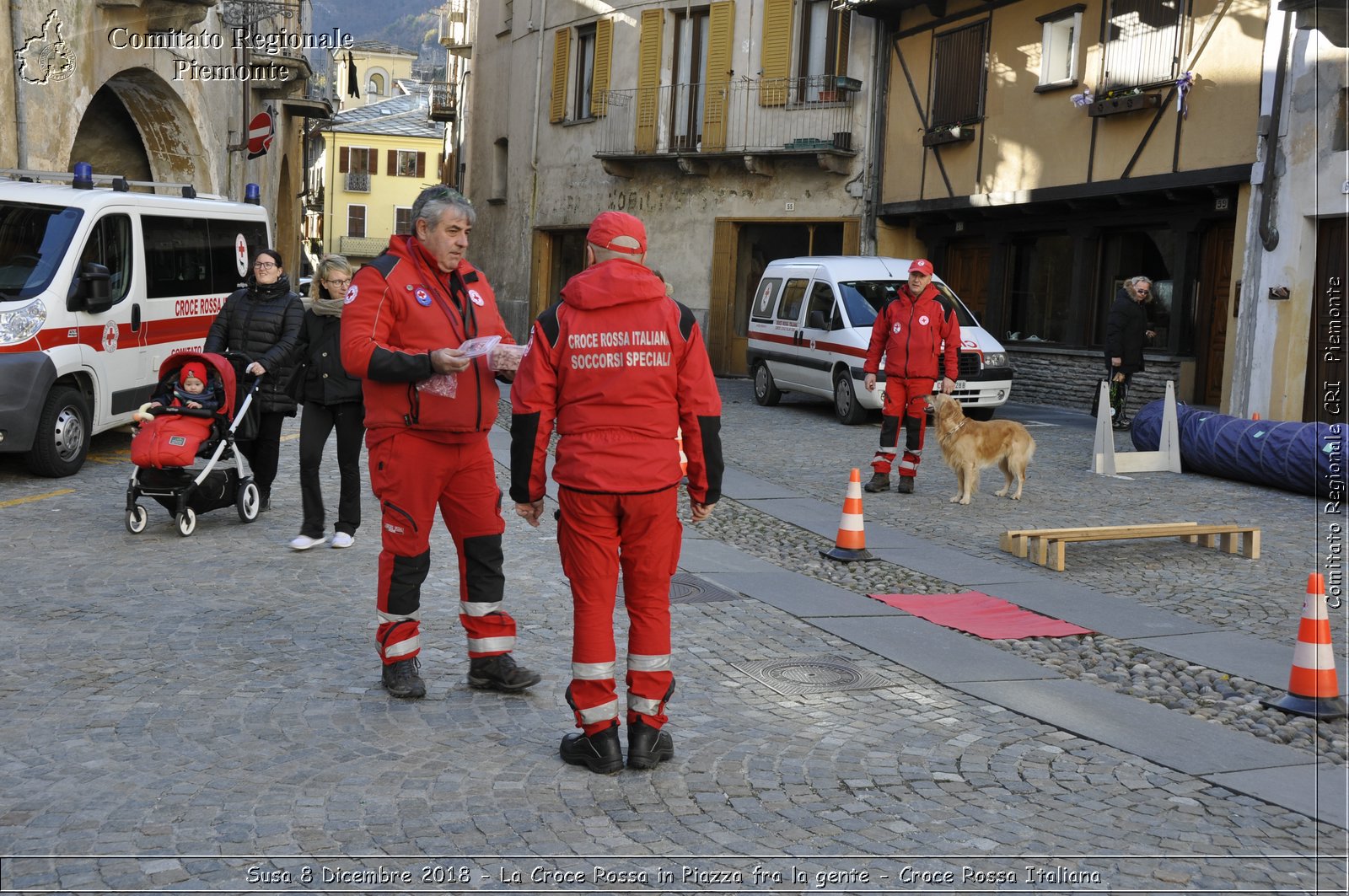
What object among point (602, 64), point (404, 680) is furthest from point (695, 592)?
point (602, 64)

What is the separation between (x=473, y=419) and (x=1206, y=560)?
5925mm

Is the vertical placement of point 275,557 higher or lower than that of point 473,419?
lower

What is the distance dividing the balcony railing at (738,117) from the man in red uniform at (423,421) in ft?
65.2

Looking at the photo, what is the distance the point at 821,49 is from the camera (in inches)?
1000

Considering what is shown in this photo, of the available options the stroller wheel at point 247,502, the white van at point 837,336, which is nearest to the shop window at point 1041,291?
the white van at point 837,336

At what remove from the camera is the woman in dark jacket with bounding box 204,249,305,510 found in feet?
30.0

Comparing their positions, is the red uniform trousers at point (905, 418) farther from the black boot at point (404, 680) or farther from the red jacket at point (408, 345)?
the black boot at point (404, 680)

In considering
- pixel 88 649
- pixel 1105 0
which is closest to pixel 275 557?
pixel 88 649

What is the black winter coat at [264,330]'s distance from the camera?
365 inches

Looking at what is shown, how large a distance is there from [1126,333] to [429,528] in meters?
13.7

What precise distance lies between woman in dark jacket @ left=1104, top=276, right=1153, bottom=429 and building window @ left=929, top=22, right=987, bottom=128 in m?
5.51

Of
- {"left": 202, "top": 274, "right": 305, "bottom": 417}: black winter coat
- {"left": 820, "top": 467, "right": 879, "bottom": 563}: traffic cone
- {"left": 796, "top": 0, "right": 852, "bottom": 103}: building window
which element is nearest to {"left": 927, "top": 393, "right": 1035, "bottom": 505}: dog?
{"left": 820, "top": 467, "right": 879, "bottom": 563}: traffic cone

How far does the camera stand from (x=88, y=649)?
6094 mm

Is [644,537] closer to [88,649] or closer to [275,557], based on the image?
[88,649]
